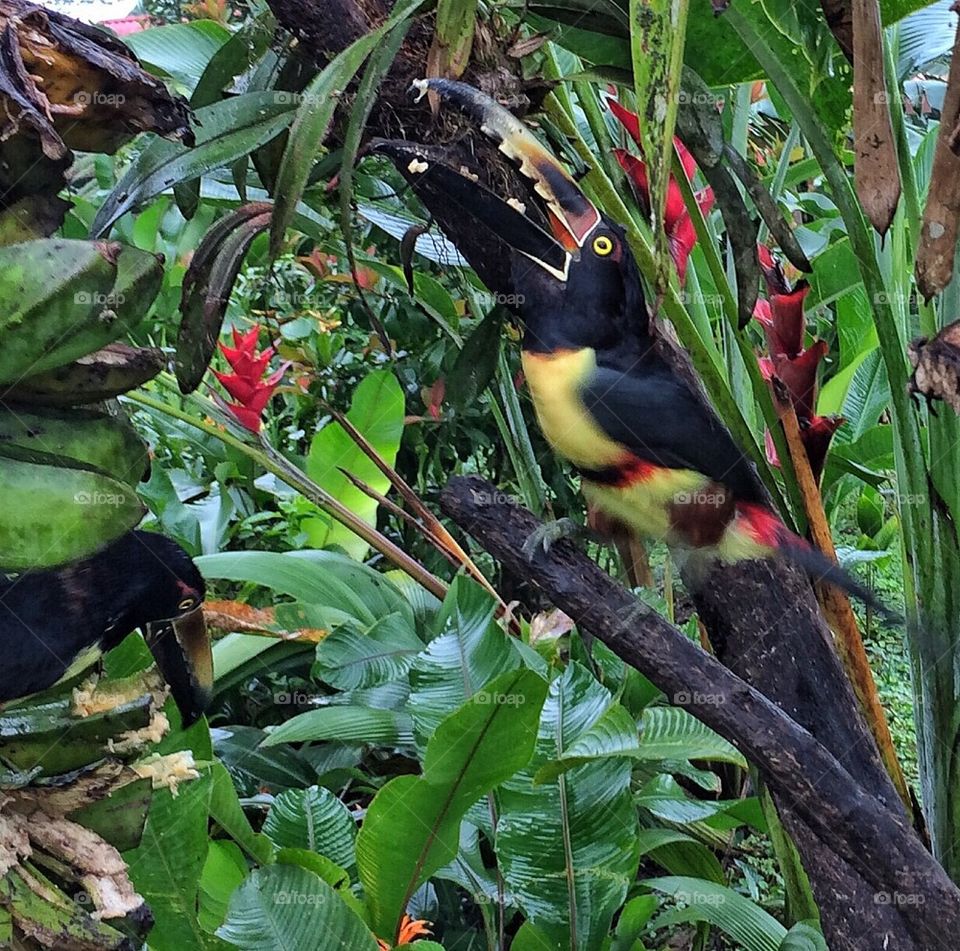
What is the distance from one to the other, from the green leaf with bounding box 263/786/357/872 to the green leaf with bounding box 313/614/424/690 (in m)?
0.14

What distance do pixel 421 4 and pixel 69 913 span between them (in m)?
0.41

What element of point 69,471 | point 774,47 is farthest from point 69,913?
point 774,47

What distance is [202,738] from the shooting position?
1.97ft

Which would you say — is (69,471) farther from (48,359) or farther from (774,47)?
(774,47)

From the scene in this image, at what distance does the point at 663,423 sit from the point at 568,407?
0.05 meters

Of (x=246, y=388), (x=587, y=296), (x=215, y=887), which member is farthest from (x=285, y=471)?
(x=587, y=296)

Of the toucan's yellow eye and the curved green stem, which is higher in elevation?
the toucan's yellow eye

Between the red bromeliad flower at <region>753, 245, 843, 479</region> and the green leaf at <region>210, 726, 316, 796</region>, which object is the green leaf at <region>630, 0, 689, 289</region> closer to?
the red bromeliad flower at <region>753, 245, 843, 479</region>

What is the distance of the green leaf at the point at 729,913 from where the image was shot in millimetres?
751

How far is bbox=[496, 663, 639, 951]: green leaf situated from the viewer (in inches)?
27.3

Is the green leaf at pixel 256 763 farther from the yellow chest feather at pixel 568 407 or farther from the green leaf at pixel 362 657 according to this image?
the yellow chest feather at pixel 568 407

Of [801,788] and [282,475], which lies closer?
[801,788]

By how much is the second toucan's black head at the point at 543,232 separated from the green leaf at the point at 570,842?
0.34 metres

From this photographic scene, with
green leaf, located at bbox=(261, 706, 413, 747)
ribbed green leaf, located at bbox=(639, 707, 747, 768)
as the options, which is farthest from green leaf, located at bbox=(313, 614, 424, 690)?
ribbed green leaf, located at bbox=(639, 707, 747, 768)
